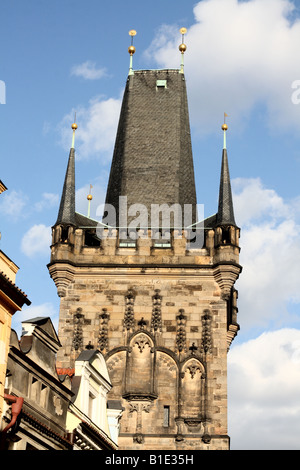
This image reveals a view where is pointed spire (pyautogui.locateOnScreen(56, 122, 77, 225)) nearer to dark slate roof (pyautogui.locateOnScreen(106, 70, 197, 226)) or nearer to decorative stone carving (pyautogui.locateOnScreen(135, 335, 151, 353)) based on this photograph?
dark slate roof (pyautogui.locateOnScreen(106, 70, 197, 226))

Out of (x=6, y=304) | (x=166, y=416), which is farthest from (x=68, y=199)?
(x=6, y=304)

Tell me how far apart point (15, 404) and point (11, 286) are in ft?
6.56

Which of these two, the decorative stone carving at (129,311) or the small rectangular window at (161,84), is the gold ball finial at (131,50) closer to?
the small rectangular window at (161,84)

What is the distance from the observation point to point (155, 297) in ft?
112

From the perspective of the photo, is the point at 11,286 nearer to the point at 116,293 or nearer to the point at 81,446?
the point at 81,446

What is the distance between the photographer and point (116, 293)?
34.3 m

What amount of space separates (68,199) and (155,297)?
4.51m

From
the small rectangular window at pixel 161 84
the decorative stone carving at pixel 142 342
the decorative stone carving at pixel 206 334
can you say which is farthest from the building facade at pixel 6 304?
the small rectangular window at pixel 161 84

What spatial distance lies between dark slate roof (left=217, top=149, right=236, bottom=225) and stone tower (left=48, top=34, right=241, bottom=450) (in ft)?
0.11

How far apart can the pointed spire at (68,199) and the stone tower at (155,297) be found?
0.03m

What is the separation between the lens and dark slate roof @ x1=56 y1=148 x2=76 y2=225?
117ft

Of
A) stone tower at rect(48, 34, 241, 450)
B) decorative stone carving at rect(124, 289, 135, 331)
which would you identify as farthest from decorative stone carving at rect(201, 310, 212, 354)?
decorative stone carving at rect(124, 289, 135, 331)

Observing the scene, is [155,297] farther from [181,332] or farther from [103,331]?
[103,331]
